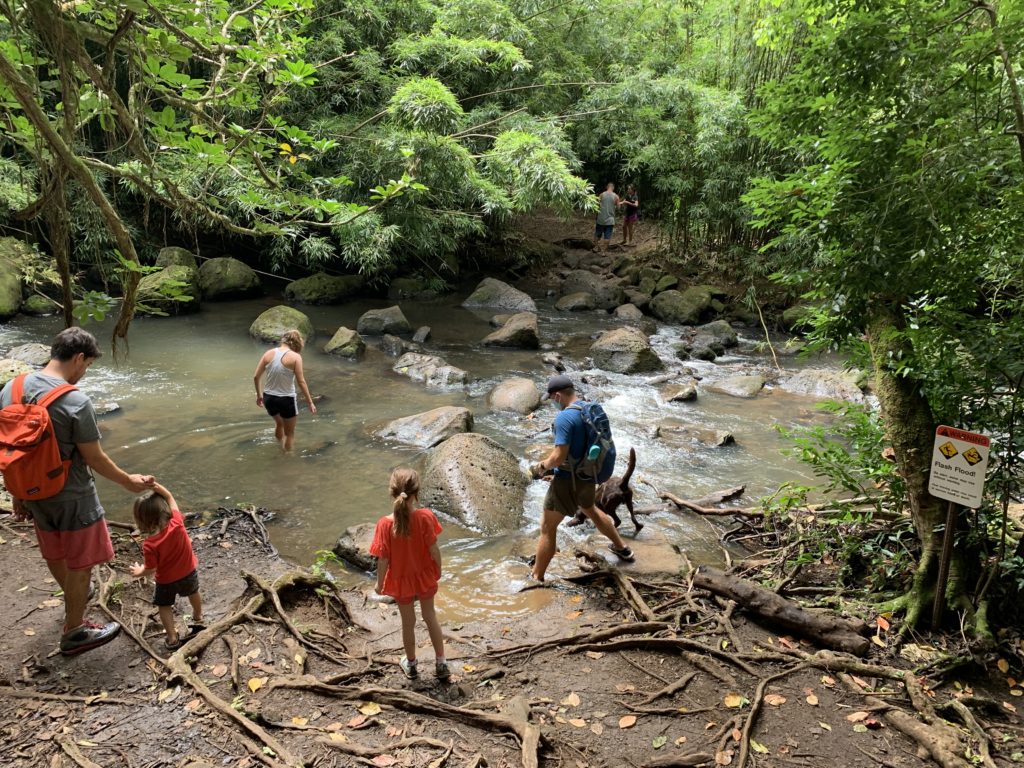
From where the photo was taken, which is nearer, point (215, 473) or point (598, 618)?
point (598, 618)

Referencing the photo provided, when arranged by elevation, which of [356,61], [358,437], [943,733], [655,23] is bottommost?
[358,437]

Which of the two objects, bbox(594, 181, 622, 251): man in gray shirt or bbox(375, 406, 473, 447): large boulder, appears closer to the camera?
bbox(375, 406, 473, 447): large boulder

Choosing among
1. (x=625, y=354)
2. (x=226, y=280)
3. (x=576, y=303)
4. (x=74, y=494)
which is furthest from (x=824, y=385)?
(x=226, y=280)

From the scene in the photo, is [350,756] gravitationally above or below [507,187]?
below

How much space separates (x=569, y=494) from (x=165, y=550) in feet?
9.13

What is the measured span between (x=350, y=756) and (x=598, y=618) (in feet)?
6.84

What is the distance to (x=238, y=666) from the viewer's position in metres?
3.64

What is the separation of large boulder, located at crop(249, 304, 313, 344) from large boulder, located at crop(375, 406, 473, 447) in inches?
214

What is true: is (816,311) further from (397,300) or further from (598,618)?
(397,300)

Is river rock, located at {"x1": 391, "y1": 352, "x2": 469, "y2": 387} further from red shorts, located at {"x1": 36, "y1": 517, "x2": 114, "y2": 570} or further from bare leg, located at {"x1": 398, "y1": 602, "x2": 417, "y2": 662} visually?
red shorts, located at {"x1": 36, "y1": 517, "x2": 114, "y2": 570}

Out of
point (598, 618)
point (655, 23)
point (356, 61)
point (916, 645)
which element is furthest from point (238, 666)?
point (655, 23)

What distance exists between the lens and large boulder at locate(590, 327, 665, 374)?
12539mm

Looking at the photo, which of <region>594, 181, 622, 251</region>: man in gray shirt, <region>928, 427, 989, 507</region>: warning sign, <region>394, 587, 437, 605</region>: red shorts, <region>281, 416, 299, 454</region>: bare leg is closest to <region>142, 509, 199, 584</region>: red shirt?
<region>394, 587, 437, 605</region>: red shorts

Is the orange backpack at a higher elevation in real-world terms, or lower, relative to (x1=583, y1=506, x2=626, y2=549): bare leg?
higher
